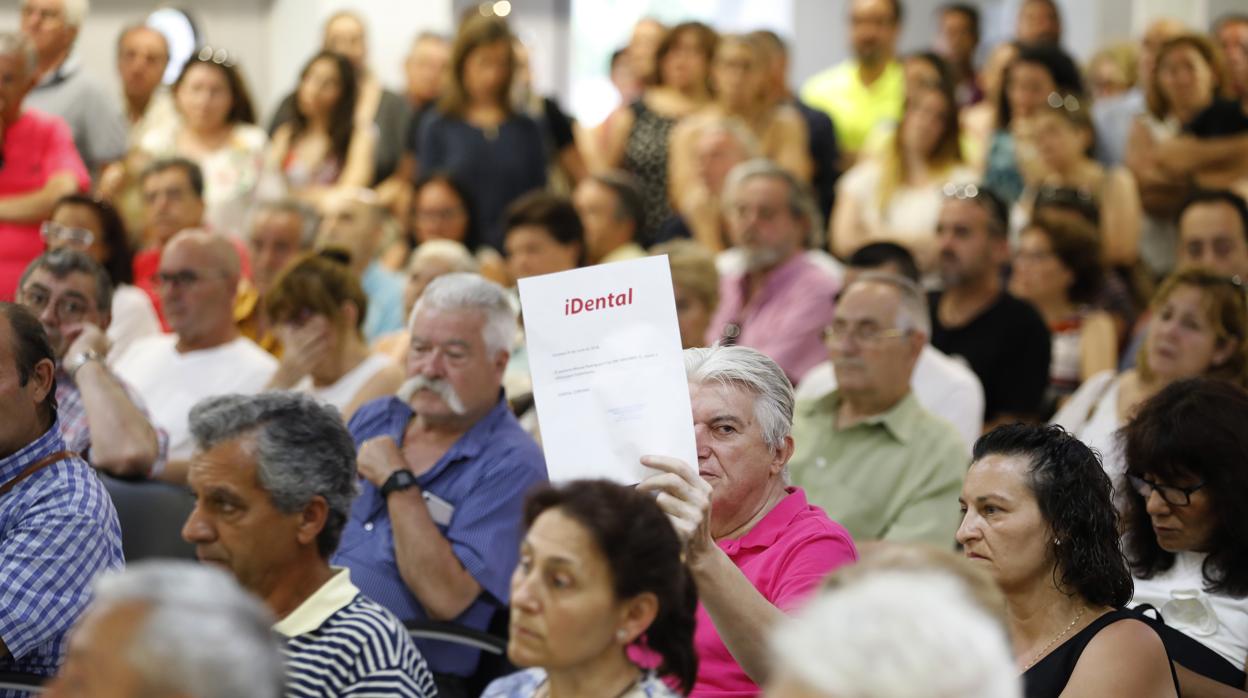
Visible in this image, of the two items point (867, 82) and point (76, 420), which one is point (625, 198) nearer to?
point (867, 82)

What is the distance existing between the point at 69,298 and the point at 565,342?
2.14 meters

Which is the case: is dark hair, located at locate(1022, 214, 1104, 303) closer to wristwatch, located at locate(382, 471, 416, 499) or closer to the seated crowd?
the seated crowd

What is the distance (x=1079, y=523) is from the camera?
306cm

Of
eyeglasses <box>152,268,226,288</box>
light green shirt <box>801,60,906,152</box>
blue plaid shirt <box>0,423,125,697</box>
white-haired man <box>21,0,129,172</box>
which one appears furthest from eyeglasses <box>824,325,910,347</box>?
light green shirt <box>801,60,906,152</box>

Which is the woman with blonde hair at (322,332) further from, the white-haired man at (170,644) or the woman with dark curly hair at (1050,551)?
the white-haired man at (170,644)

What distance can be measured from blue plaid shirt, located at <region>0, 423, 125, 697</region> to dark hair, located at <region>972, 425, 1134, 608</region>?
1.77 meters

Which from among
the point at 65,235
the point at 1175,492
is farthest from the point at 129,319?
the point at 1175,492

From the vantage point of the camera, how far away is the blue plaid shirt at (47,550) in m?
3.16

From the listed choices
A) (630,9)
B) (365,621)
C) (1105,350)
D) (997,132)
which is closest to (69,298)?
(365,621)

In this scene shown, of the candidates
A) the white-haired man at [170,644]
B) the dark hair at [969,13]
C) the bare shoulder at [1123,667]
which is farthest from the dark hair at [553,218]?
the dark hair at [969,13]

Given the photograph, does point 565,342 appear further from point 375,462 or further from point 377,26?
point 377,26

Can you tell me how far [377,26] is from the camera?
954 cm

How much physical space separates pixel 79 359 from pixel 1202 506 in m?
2.78

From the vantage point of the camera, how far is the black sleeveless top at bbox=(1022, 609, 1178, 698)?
2994 millimetres
